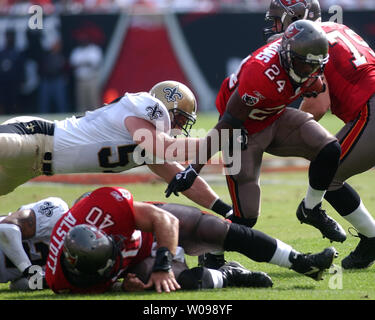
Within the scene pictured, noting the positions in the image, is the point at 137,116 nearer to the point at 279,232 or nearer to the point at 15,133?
the point at 15,133

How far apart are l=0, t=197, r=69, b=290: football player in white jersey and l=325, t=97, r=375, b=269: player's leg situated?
6.80 ft

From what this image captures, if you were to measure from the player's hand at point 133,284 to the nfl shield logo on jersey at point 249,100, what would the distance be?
1521mm

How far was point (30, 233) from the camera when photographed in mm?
5363

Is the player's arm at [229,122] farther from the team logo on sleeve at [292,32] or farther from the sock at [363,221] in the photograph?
the sock at [363,221]

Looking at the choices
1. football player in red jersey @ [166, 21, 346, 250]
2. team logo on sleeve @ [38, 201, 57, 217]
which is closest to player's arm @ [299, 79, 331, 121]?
football player in red jersey @ [166, 21, 346, 250]

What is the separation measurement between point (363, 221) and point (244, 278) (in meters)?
1.25

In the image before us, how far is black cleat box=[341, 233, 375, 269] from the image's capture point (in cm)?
577

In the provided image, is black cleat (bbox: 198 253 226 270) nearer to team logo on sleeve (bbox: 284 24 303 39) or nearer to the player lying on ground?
the player lying on ground

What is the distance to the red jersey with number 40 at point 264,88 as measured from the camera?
5527 millimetres

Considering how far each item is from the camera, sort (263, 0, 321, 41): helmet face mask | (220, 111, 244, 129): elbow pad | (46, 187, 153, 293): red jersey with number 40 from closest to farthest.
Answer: (46, 187, 153, 293): red jersey with number 40
(220, 111, 244, 129): elbow pad
(263, 0, 321, 41): helmet face mask

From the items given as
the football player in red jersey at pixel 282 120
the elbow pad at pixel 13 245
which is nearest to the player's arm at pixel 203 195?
the football player in red jersey at pixel 282 120

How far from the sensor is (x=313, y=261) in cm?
490
